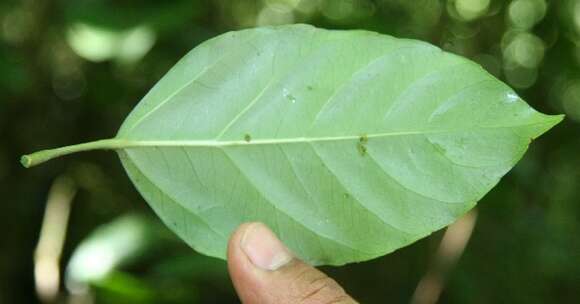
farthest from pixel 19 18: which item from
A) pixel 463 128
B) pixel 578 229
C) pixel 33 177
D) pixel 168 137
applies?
pixel 578 229

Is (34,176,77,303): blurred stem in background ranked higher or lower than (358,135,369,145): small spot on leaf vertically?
lower

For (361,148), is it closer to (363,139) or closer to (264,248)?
(363,139)

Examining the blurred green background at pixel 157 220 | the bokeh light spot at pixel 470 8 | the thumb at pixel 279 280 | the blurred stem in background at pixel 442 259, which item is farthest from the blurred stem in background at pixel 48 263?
the bokeh light spot at pixel 470 8

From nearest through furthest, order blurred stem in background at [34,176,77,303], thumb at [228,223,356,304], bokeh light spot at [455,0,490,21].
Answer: thumb at [228,223,356,304] < blurred stem in background at [34,176,77,303] < bokeh light spot at [455,0,490,21]

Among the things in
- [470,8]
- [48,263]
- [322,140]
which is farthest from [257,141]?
[470,8]

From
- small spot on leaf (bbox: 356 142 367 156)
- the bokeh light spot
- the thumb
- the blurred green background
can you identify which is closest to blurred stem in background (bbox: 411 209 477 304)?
the blurred green background

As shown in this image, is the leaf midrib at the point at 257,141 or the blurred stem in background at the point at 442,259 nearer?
the leaf midrib at the point at 257,141

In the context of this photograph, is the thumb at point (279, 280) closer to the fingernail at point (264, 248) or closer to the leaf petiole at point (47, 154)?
the fingernail at point (264, 248)

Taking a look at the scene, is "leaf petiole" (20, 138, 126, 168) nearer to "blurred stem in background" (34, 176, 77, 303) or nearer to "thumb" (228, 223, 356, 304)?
"thumb" (228, 223, 356, 304)
